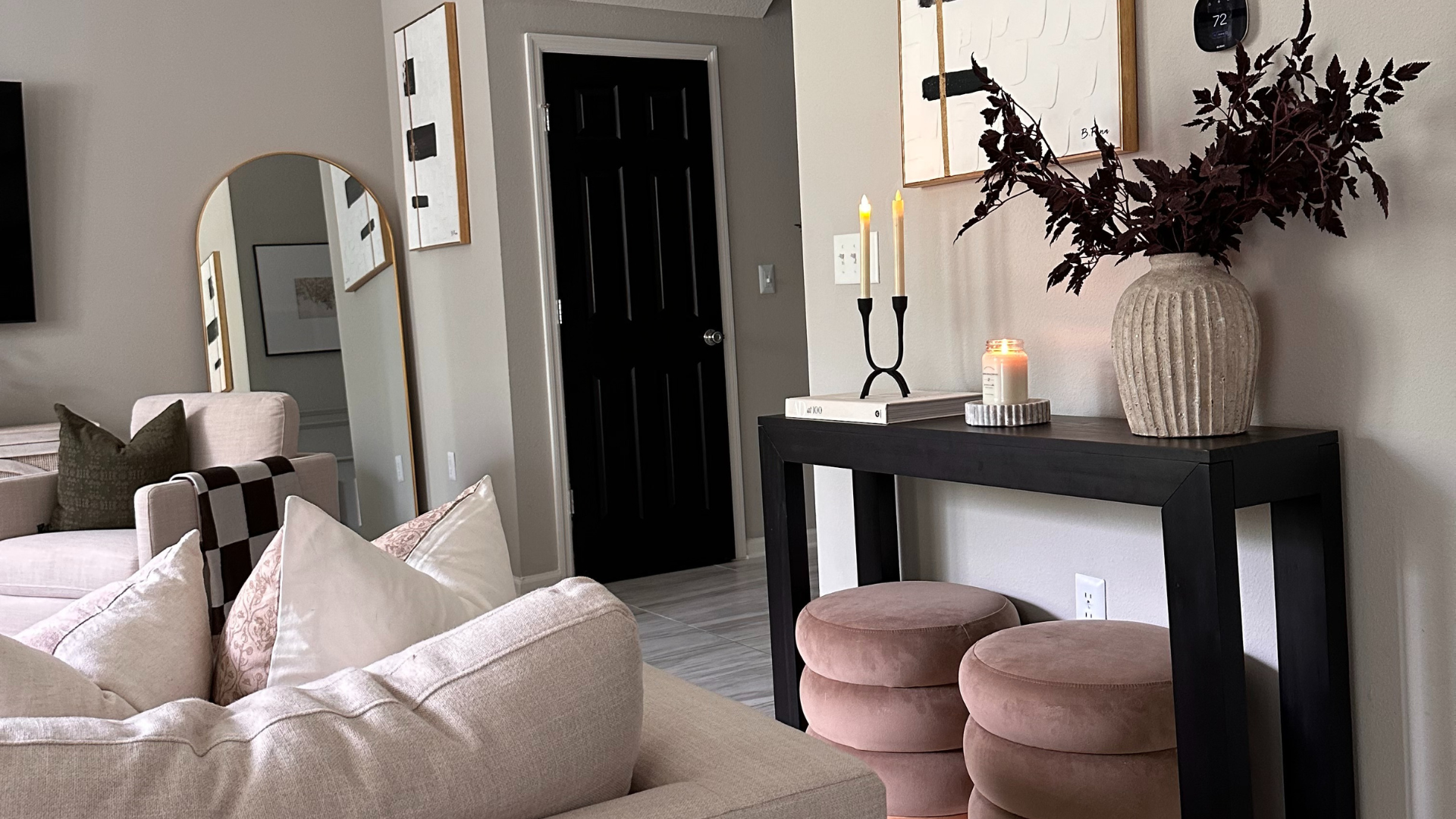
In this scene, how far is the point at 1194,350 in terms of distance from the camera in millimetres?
1836

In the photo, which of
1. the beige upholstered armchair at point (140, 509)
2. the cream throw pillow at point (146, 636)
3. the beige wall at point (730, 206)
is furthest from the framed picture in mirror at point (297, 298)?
the cream throw pillow at point (146, 636)

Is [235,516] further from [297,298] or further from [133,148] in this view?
[133,148]

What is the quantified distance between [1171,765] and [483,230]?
331 cm

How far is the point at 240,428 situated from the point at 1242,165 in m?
3.21

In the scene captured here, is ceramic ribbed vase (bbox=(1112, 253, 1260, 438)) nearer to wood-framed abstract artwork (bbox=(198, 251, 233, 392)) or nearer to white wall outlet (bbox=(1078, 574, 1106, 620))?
white wall outlet (bbox=(1078, 574, 1106, 620))

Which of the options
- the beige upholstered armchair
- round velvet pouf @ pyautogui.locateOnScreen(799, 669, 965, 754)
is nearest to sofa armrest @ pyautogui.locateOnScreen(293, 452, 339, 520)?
the beige upholstered armchair

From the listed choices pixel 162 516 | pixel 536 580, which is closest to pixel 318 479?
pixel 162 516

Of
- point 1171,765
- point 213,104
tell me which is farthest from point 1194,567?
point 213,104

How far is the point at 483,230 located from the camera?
15.0ft

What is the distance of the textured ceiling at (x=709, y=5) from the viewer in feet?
15.4

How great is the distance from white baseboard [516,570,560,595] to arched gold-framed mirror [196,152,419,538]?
789mm

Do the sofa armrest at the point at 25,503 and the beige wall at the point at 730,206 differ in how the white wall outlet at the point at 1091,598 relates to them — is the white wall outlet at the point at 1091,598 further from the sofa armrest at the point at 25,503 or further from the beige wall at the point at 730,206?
the sofa armrest at the point at 25,503

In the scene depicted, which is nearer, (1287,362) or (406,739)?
(406,739)

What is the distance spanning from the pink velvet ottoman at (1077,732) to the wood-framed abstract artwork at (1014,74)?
2.80 feet
